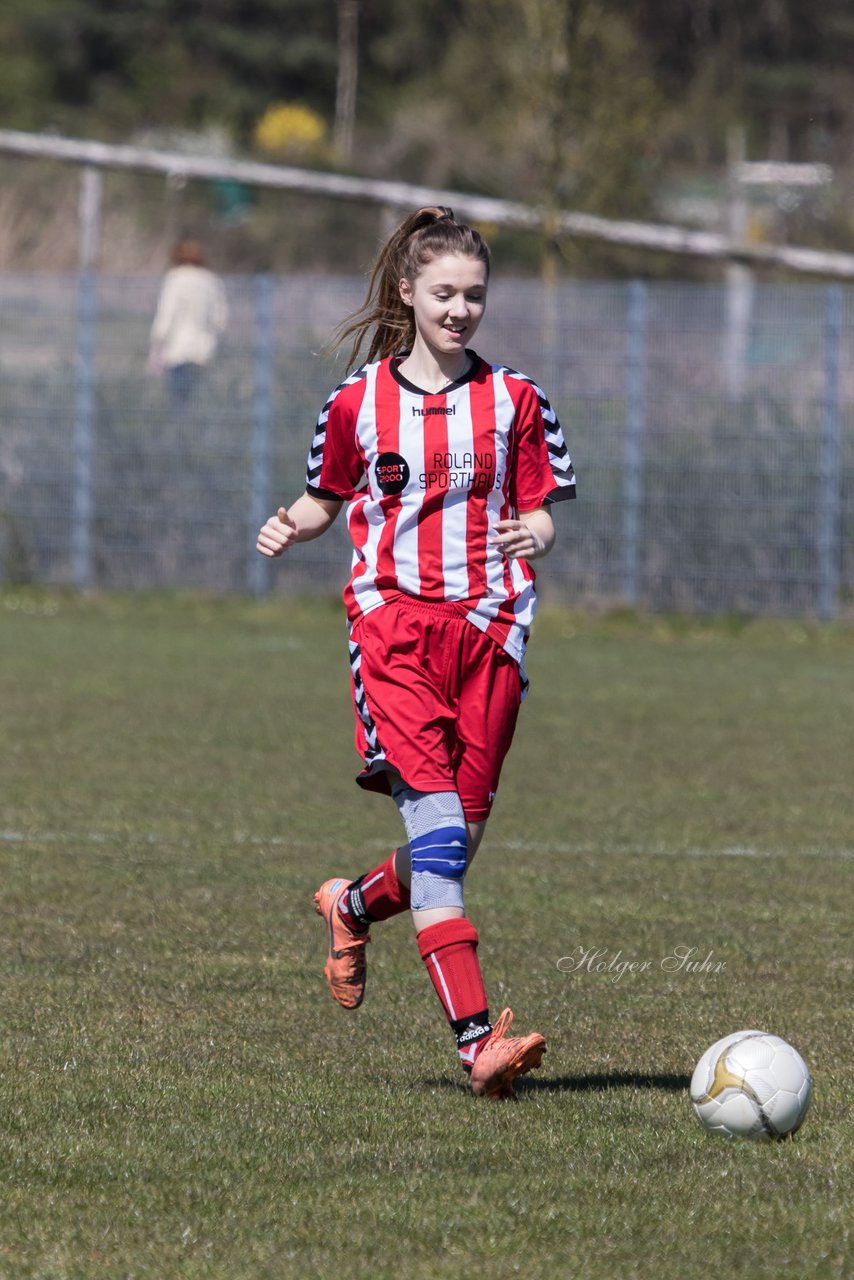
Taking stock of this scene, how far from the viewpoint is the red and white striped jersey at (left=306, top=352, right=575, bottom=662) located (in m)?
4.96

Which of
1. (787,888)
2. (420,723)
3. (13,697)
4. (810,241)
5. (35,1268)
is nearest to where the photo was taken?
(35,1268)

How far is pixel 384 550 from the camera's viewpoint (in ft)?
16.4

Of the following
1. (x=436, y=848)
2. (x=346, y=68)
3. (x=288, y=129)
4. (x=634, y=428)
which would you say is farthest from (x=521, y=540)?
(x=346, y=68)

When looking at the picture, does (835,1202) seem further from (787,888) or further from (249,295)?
(249,295)

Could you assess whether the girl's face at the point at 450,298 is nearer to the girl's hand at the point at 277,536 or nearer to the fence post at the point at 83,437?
the girl's hand at the point at 277,536

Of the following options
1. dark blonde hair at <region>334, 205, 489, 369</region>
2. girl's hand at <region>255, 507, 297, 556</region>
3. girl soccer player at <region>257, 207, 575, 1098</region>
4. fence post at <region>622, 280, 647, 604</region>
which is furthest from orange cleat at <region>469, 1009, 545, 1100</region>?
fence post at <region>622, 280, 647, 604</region>

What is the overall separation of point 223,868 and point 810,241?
26649mm

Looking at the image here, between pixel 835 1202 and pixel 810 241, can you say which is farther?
pixel 810 241

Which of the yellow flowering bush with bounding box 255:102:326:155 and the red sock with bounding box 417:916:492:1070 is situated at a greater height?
the yellow flowering bush with bounding box 255:102:326:155

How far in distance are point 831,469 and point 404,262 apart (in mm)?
11710

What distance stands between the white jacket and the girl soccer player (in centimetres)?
1286

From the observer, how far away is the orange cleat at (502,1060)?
452 cm

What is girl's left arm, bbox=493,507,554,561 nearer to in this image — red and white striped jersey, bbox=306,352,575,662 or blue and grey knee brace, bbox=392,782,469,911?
red and white striped jersey, bbox=306,352,575,662


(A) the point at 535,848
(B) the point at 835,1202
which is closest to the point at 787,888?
(A) the point at 535,848
